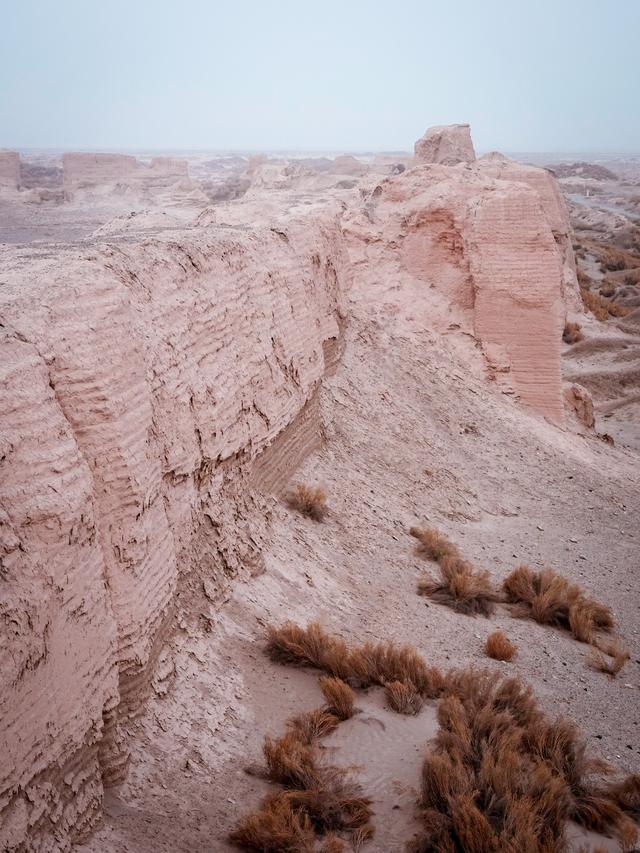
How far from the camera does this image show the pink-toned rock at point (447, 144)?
869 inches

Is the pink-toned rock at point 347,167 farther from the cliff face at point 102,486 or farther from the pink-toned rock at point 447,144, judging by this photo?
the cliff face at point 102,486

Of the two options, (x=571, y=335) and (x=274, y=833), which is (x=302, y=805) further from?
(x=571, y=335)

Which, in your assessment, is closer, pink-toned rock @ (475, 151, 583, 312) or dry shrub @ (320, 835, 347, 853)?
dry shrub @ (320, 835, 347, 853)

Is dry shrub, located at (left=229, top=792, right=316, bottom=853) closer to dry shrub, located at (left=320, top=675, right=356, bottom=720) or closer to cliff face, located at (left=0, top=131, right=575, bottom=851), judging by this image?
cliff face, located at (left=0, top=131, right=575, bottom=851)

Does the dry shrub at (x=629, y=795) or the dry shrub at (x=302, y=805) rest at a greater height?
the dry shrub at (x=302, y=805)

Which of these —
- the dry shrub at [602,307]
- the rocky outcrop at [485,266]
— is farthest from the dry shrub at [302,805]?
the dry shrub at [602,307]

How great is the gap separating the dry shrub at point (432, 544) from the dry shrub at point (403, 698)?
8.55 ft

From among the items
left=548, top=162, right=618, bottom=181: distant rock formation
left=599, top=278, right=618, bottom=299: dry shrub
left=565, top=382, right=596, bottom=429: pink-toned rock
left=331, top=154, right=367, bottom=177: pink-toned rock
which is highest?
left=548, top=162, right=618, bottom=181: distant rock formation

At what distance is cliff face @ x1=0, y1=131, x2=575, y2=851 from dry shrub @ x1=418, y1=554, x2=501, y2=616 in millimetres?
1660

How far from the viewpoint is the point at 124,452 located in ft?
12.1

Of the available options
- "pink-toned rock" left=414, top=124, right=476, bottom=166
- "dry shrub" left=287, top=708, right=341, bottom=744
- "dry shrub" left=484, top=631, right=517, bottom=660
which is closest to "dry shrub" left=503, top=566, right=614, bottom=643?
"dry shrub" left=484, top=631, right=517, bottom=660

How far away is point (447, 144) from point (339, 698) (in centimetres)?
2070

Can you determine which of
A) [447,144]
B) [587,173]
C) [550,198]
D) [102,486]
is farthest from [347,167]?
[102,486]

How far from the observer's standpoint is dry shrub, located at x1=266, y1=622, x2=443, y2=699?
15.9 feet
